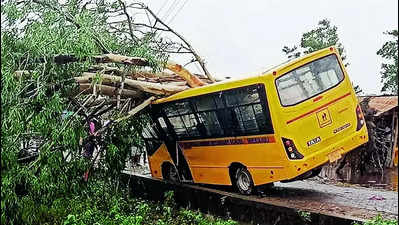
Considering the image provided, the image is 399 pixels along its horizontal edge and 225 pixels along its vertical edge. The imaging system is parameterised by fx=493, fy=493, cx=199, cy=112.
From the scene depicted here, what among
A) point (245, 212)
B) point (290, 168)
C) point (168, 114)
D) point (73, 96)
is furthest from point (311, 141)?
point (73, 96)

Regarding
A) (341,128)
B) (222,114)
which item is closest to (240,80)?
(222,114)

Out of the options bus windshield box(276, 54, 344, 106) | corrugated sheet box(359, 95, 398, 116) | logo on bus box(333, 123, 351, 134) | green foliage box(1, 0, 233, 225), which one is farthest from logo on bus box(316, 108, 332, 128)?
corrugated sheet box(359, 95, 398, 116)

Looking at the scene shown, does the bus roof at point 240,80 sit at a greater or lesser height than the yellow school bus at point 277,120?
greater

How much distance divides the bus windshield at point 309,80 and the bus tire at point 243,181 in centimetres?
188

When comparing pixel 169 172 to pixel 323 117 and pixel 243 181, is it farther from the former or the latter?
pixel 323 117

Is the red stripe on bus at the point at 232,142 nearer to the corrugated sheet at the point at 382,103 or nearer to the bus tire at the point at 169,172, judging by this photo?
the bus tire at the point at 169,172

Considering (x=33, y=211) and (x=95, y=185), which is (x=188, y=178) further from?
(x=33, y=211)

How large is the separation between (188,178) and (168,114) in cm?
175

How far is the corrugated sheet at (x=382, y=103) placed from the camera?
550 inches

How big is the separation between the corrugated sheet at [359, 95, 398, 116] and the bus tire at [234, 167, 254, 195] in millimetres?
5668

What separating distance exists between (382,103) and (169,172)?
7.14 m

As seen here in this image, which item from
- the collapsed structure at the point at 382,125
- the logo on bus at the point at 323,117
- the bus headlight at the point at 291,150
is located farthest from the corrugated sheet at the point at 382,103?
the bus headlight at the point at 291,150

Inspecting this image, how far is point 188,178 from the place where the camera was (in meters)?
11.3

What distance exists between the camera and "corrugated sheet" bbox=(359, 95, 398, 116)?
13969 millimetres
